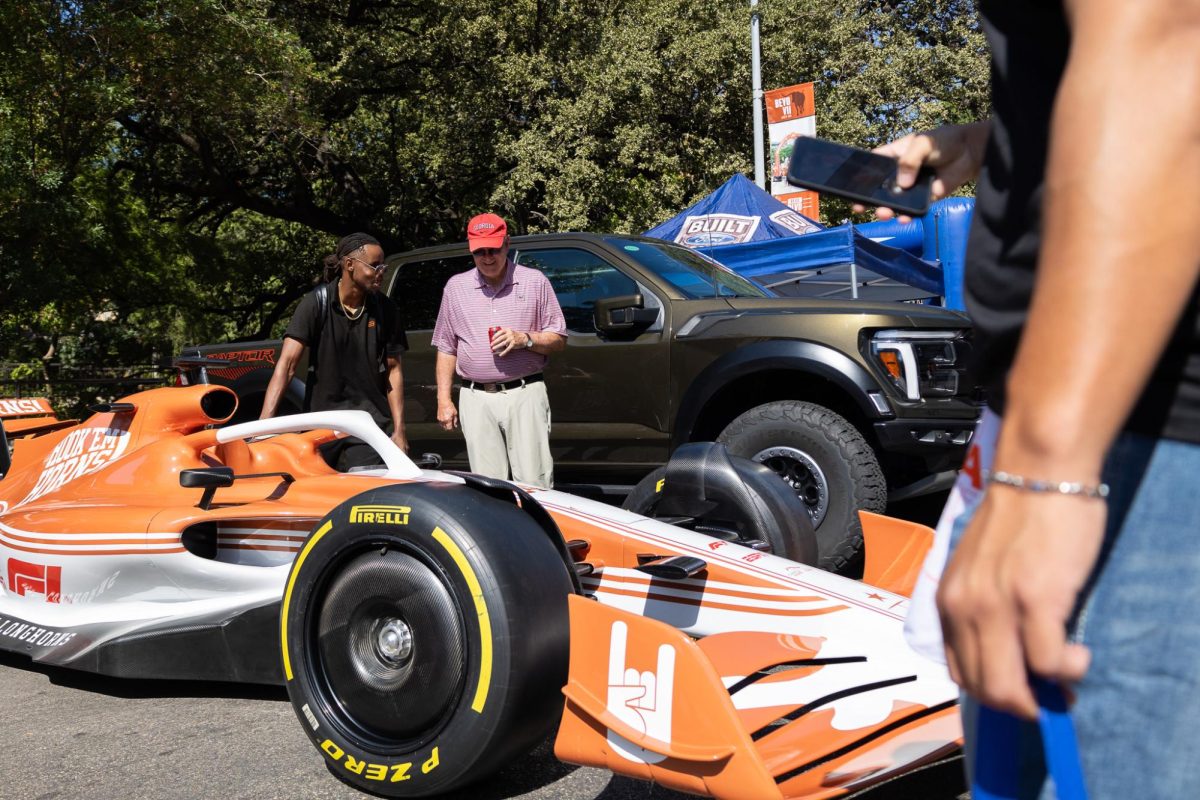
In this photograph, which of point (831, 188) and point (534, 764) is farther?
point (534, 764)

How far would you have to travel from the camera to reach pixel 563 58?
68.2ft

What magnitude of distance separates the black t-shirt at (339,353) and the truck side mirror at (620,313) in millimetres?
1322

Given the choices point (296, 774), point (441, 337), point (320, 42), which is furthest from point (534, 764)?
point (320, 42)

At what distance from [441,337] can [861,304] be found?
242 centimetres

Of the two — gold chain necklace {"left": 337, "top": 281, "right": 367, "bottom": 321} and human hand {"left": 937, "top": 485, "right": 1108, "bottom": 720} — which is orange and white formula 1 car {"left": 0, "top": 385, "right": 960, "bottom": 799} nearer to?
gold chain necklace {"left": 337, "top": 281, "right": 367, "bottom": 321}

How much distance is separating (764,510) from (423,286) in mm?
4649

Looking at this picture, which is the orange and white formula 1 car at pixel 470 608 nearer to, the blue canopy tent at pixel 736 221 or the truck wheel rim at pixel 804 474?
the truck wheel rim at pixel 804 474

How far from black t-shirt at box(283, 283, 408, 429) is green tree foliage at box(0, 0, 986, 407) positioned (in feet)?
33.3

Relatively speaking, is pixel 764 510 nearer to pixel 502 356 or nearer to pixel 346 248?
pixel 502 356

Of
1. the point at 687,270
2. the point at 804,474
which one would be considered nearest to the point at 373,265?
the point at 687,270

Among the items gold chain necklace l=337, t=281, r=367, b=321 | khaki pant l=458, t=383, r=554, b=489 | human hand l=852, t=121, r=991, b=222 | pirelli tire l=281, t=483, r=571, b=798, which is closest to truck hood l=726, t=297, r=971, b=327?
khaki pant l=458, t=383, r=554, b=489

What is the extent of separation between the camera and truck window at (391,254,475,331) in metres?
7.79

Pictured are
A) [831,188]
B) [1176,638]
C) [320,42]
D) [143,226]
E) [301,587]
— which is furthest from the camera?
[320,42]

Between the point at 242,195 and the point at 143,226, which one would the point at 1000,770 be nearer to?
the point at 143,226
